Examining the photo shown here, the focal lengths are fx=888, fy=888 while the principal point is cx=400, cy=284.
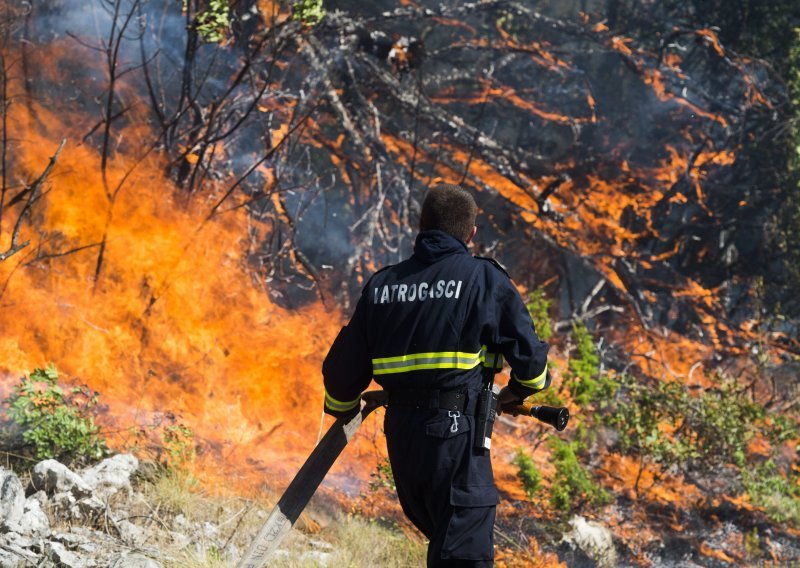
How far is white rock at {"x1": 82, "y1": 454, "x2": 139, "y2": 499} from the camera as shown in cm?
481

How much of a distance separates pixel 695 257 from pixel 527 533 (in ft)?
13.9

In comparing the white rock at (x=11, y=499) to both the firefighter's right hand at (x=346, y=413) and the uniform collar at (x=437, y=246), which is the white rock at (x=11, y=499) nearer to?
the firefighter's right hand at (x=346, y=413)

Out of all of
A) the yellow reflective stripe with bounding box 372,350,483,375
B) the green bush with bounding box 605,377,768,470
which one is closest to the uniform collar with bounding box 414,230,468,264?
the yellow reflective stripe with bounding box 372,350,483,375

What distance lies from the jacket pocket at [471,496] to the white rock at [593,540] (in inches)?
138

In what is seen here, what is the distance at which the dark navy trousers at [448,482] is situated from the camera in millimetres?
2955

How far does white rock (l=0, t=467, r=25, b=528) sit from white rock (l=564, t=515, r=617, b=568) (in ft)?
12.2

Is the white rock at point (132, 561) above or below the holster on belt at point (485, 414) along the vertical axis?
below

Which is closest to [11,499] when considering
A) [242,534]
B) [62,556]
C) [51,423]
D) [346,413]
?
[62,556]

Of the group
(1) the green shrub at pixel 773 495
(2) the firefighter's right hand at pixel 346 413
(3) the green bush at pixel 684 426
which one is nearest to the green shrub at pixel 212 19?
(3) the green bush at pixel 684 426

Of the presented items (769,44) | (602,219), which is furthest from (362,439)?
(769,44)

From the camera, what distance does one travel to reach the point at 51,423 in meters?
5.04

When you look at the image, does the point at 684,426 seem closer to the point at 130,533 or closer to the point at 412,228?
the point at 412,228

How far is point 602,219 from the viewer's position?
→ 29.5ft

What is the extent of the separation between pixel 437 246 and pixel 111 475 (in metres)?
2.74
